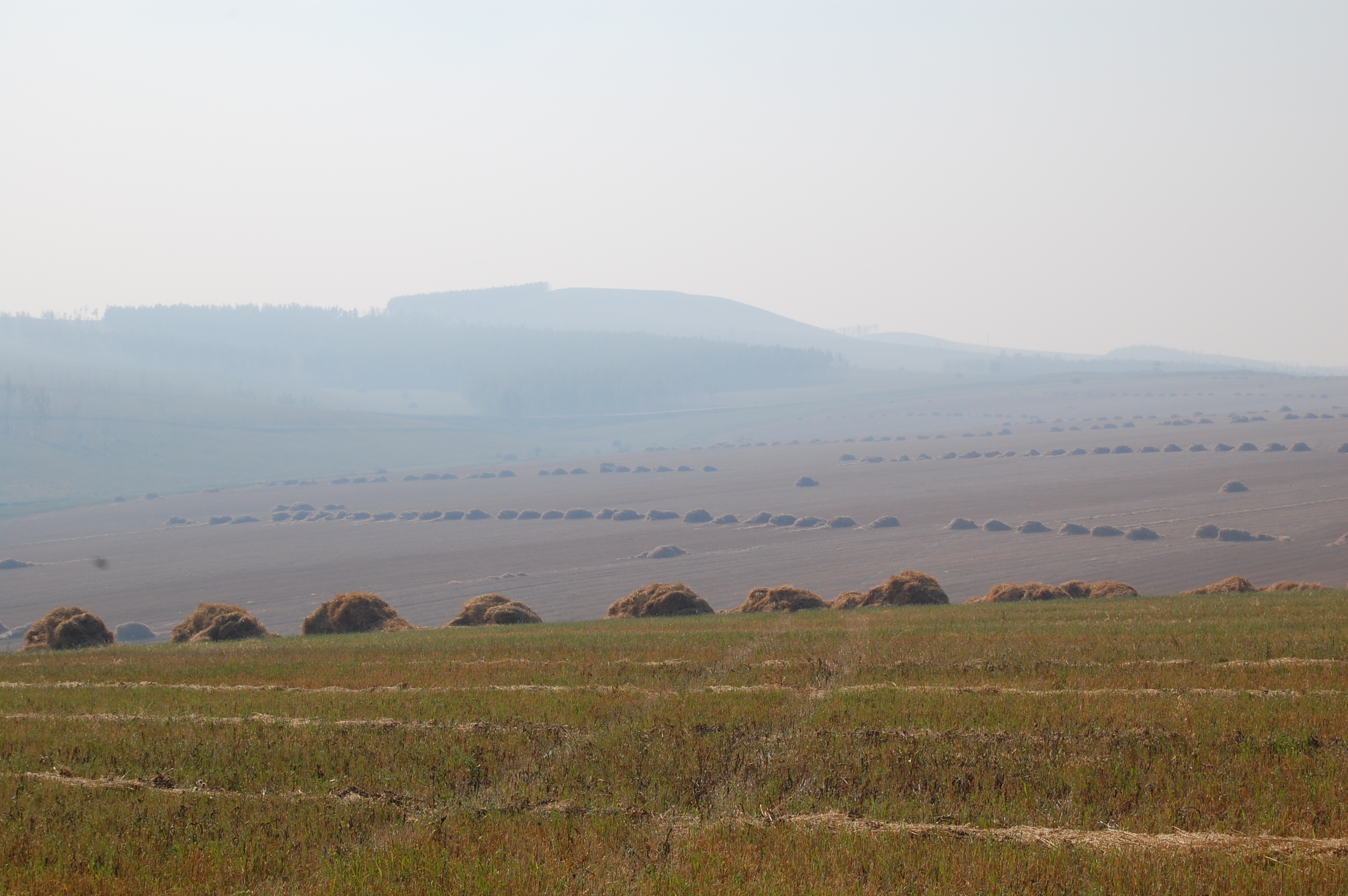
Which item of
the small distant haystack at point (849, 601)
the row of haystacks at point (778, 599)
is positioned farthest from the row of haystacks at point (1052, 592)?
the small distant haystack at point (849, 601)

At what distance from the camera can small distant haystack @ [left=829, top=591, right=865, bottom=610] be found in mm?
33250

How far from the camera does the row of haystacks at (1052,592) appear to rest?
107ft

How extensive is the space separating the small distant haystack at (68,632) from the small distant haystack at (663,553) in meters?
39.4

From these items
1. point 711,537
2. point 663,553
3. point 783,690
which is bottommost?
point 663,553

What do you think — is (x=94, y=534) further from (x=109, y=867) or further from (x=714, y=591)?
(x=109, y=867)

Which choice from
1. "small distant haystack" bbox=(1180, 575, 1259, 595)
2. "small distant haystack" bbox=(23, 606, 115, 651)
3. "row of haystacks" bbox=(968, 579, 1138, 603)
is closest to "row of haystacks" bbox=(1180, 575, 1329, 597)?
"small distant haystack" bbox=(1180, 575, 1259, 595)

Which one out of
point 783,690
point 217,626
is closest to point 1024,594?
point 783,690

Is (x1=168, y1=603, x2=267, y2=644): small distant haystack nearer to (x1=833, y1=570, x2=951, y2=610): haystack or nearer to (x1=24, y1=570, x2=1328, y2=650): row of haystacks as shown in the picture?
(x1=24, y1=570, x2=1328, y2=650): row of haystacks

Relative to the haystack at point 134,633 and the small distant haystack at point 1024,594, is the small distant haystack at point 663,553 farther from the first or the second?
the small distant haystack at point 1024,594

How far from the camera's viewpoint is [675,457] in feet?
552

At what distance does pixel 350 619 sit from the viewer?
107ft

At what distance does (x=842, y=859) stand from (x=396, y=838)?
3784 millimetres

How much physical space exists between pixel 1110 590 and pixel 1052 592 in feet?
9.72

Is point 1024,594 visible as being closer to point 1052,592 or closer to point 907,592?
point 1052,592
